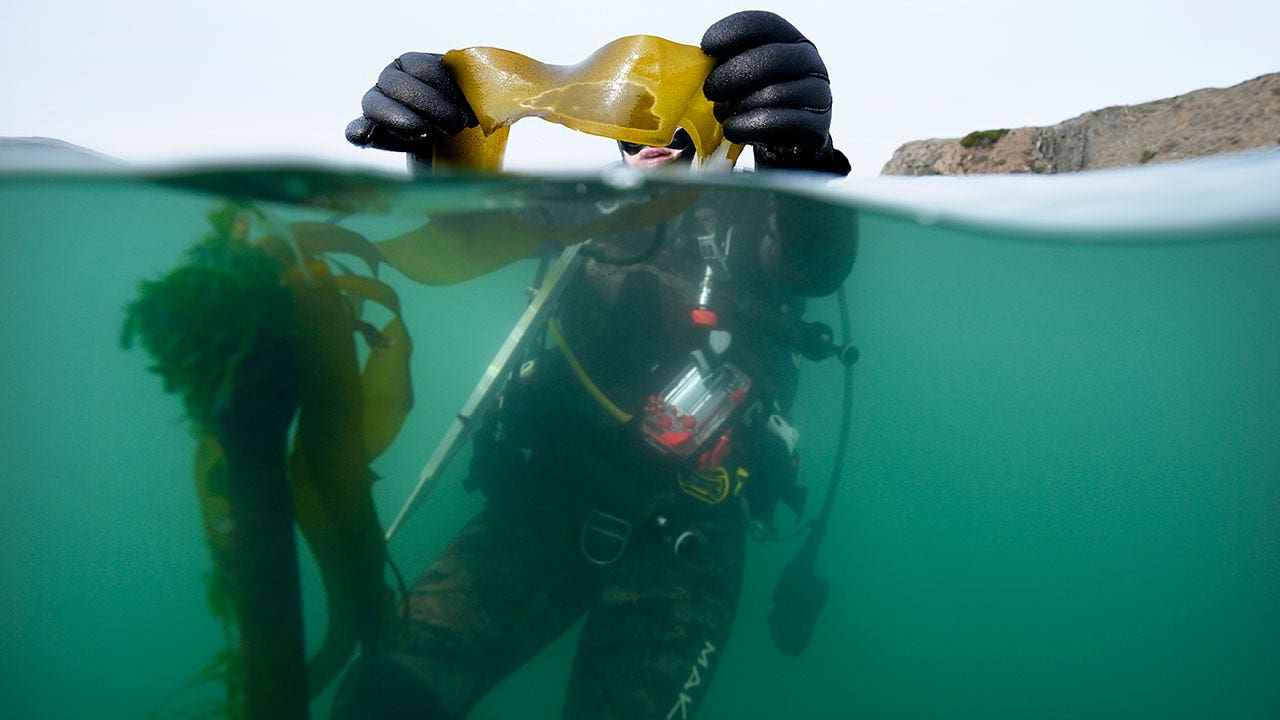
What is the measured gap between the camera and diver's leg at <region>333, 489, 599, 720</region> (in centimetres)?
257

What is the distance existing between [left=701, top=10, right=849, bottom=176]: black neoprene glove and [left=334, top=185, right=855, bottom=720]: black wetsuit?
44cm

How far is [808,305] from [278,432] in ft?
9.01

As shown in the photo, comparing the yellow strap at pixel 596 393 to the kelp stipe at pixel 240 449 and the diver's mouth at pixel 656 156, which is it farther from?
the diver's mouth at pixel 656 156

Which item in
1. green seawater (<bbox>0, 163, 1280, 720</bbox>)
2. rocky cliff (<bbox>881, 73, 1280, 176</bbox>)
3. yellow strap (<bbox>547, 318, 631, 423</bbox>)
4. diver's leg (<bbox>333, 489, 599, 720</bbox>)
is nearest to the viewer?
diver's leg (<bbox>333, 489, 599, 720</bbox>)

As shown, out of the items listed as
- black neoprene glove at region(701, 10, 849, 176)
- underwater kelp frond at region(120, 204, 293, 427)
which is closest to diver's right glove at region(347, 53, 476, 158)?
underwater kelp frond at region(120, 204, 293, 427)

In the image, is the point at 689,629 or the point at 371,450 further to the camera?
the point at 689,629

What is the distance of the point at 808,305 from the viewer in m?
3.37

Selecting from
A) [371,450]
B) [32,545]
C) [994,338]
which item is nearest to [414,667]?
[371,450]

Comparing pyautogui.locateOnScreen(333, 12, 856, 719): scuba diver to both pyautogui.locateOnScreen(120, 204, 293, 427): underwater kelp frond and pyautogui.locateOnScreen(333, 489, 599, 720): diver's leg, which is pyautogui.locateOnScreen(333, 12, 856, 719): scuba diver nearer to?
pyautogui.locateOnScreen(333, 489, 599, 720): diver's leg

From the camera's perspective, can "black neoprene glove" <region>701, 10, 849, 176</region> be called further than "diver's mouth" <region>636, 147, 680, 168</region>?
No

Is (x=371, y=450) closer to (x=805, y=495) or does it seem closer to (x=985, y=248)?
(x=805, y=495)

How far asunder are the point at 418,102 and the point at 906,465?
12.4ft

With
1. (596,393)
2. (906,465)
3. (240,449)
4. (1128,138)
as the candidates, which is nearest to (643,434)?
(596,393)

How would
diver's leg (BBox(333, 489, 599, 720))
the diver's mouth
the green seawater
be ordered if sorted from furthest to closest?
the diver's mouth → the green seawater → diver's leg (BBox(333, 489, 599, 720))
